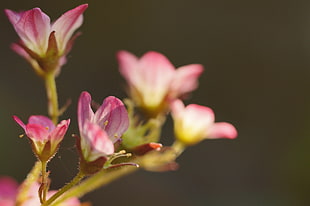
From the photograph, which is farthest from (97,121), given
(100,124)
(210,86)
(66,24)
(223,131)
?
(210,86)

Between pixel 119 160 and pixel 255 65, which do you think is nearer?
pixel 119 160

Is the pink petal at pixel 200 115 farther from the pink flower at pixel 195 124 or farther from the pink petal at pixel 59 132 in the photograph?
the pink petal at pixel 59 132

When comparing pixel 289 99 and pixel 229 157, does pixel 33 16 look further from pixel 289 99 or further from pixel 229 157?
pixel 289 99

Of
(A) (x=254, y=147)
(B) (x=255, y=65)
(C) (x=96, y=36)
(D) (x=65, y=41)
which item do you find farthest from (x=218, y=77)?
(D) (x=65, y=41)

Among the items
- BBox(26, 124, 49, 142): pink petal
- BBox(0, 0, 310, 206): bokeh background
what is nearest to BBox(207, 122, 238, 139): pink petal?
BBox(26, 124, 49, 142): pink petal

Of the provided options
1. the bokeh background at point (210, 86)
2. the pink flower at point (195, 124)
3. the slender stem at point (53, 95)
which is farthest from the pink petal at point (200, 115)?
the bokeh background at point (210, 86)

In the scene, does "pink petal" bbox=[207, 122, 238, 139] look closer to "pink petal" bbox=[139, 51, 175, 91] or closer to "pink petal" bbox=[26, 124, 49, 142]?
"pink petal" bbox=[139, 51, 175, 91]
